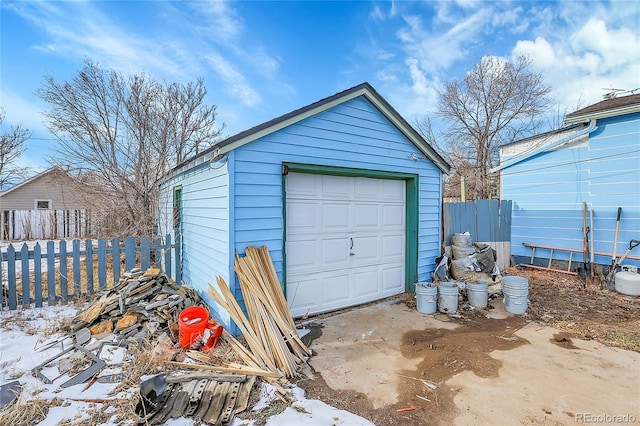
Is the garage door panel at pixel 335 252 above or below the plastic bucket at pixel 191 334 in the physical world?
above

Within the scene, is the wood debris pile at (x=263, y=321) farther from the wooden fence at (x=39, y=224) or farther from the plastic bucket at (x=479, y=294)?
the wooden fence at (x=39, y=224)

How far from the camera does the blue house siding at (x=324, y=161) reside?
3934 millimetres

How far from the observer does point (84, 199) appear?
30.4ft

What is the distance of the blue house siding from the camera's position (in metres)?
3.93

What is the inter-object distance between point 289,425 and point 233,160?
9.52 ft

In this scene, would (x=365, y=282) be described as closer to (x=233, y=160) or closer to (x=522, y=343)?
(x=522, y=343)

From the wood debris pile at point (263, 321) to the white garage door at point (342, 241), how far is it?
2.22ft

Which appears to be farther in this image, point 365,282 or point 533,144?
point 533,144

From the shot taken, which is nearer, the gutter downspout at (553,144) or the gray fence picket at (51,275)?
the gray fence picket at (51,275)

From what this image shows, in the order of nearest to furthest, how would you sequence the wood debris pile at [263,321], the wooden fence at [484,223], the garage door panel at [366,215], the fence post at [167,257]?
the wood debris pile at [263,321] → the garage door panel at [366,215] → the fence post at [167,257] → the wooden fence at [484,223]

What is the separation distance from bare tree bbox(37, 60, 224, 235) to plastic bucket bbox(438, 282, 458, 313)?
24.7 feet

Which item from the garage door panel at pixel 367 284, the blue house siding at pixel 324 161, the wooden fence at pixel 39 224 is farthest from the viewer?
the wooden fence at pixel 39 224

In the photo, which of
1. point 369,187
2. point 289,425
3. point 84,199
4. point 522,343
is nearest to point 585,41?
point 369,187

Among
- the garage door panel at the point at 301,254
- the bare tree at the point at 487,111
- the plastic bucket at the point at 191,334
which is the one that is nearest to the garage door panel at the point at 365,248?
the garage door panel at the point at 301,254
